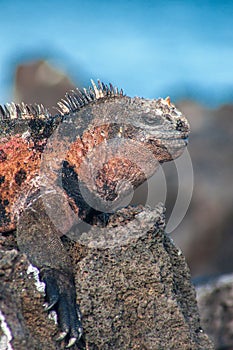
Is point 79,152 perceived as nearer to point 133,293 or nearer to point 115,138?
point 115,138

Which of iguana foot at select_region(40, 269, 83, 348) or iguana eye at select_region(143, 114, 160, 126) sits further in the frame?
iguana eye at select_region(143, 114, 160, 126)

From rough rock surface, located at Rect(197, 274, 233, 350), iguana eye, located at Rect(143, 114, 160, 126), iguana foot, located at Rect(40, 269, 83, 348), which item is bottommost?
iguana foot, located at Rect(40, 269, 83, 348)

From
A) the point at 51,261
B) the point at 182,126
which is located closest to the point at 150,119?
the point at 182,126

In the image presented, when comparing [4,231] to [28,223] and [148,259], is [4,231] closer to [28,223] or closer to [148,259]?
[28,223]

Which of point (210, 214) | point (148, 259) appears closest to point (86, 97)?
point (148, 259)

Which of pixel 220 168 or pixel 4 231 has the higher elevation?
pixel 220 168

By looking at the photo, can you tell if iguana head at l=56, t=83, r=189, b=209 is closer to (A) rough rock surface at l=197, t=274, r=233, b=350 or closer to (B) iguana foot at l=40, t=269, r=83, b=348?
(B) iguana foot at l=40, t=269, r=83, b=348

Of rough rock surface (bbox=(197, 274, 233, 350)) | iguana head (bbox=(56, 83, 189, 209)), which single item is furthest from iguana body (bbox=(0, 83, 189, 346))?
rough rock surface (bbox=(197, 274, 233, 350))
